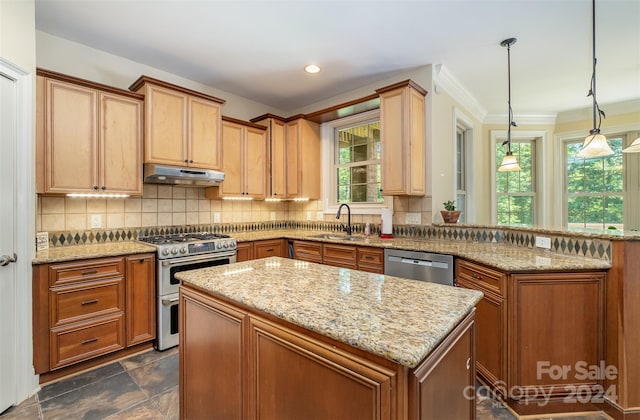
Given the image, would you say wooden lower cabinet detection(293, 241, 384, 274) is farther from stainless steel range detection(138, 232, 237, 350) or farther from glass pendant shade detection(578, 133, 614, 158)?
glass pendant shade detection(578, 133, 614, 158)

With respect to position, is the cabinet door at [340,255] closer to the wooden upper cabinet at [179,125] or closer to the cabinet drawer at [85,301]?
the wooden upper cabinet at [179,125]

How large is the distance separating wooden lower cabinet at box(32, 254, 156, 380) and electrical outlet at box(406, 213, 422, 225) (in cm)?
251

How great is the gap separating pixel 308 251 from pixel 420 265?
4.25 feet

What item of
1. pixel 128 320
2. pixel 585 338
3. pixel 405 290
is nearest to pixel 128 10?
pixel 128 320

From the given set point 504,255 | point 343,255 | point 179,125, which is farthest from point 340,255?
point 179,125

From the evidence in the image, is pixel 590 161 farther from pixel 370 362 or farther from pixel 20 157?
pixel 20 157

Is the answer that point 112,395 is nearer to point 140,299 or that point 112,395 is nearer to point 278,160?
point 140,299

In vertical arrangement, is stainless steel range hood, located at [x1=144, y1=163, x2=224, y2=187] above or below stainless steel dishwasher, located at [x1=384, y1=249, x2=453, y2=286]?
above

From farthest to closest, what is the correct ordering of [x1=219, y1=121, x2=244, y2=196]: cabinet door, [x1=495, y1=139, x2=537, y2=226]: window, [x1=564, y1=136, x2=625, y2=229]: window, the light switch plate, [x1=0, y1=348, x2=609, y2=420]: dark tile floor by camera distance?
1. [x1=495, y1=139, x2=537, y2=226]: window
2. [x1=564, y1=136, x2=625, y2=229]: window
3. [x1=219, y1=121, x2=244, y2=196]: cabinet door
4. the light switch plate
5. [x1=0, y1=348, x2=609, y2=420]: dark tile floor

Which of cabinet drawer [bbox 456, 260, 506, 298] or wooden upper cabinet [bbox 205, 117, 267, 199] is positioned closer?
cabinet drawer [bbox 456, 260, 506, 298]

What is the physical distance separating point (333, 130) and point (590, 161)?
3.89 meters

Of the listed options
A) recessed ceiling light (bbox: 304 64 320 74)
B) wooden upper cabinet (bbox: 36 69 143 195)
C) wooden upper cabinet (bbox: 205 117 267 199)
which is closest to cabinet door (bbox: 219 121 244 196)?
wooden upper cabinet (bbox: 205 117 267 199)

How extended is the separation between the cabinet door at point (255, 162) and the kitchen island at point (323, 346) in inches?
89.4

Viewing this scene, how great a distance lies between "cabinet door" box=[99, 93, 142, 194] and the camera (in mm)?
2445
